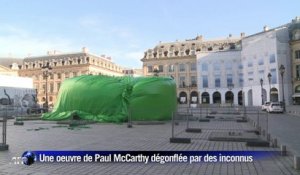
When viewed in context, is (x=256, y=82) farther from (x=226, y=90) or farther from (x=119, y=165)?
(x=119, y=165)

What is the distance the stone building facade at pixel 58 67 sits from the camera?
Result: 10838cm

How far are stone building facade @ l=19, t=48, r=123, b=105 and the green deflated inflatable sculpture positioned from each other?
259 feet

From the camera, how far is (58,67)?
364ft

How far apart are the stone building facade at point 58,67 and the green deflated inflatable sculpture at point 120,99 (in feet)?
259

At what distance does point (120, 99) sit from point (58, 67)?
88.5 m

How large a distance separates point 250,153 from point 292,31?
6903cm

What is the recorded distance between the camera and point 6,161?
970 centimetres

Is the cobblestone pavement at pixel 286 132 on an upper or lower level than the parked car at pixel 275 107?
lower
